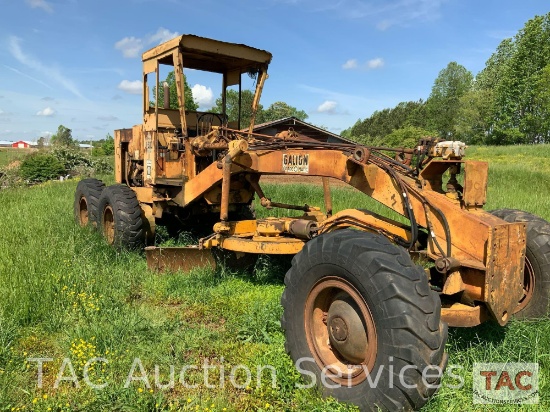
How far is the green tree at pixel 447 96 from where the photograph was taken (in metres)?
70.0

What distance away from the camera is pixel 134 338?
4023 millimetres

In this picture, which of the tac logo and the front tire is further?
the tac logo

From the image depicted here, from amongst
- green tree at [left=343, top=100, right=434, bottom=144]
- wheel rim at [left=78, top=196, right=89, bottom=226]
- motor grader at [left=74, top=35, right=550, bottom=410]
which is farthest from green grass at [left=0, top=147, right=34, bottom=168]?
green tree at [left=343, top=100, right=434, bottom=144]

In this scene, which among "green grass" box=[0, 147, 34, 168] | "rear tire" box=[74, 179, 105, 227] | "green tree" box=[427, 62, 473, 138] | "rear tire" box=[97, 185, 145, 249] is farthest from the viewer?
"green tree" box=[427, 62, 473, 138]

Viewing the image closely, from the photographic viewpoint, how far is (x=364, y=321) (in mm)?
3094

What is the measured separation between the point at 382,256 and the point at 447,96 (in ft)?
263

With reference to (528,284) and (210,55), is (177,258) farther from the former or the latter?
(528,284)

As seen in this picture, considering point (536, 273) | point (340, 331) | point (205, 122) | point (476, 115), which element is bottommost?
point (340, 331)

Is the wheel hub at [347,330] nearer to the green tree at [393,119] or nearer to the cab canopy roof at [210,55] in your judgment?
the cab canopy roof at [210,55]

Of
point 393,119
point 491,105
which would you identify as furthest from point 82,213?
point 393,119

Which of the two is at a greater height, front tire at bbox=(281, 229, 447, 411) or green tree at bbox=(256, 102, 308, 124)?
green tree at bbox=(256, 102, 308, 124)

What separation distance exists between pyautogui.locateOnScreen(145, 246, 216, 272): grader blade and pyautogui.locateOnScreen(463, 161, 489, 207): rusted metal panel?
3.51 metres

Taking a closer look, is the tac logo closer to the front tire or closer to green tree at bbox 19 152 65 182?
the front tire

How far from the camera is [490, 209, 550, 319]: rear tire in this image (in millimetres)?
4031
